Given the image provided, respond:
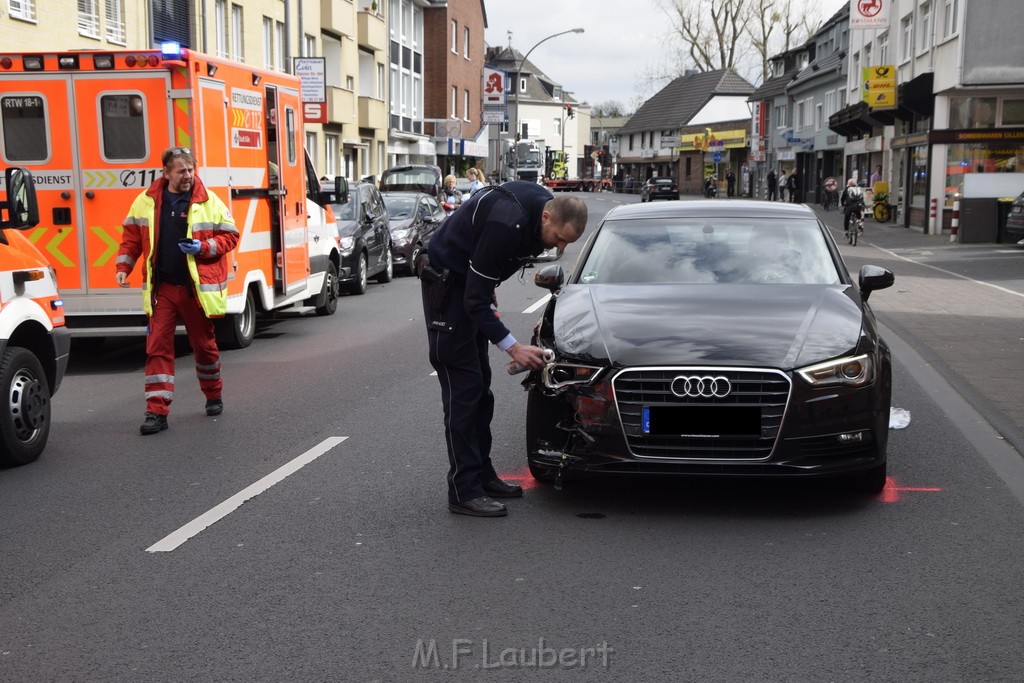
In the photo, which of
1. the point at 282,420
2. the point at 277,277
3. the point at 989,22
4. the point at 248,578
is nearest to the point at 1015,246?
the point at 989,22

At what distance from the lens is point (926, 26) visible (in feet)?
116

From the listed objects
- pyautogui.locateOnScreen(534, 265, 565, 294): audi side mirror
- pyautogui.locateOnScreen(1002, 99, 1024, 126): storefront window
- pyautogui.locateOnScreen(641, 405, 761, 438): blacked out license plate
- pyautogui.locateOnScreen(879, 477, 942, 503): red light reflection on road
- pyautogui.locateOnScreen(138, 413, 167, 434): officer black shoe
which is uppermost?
pyautogui.locateOnScreen(1002, 99, 1024, 126): storefront window

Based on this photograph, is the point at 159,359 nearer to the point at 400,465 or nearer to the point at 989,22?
the point at 400,465

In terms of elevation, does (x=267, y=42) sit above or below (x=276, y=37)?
below

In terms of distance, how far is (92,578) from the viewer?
4.98 metres

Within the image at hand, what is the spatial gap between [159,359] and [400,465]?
2.21 metres

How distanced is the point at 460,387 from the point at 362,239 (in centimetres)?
1367

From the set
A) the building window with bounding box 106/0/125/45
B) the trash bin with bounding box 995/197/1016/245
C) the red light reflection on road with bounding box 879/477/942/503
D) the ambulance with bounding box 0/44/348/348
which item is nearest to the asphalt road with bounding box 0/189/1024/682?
the red light reflection on road with bounding box 879/477/942/503

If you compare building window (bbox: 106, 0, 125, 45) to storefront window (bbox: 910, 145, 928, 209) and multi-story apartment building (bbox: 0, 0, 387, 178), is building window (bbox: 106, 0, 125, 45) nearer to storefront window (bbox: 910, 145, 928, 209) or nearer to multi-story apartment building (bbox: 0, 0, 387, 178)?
multi-story apartment building (bbox: 0, 0, 387, 178)

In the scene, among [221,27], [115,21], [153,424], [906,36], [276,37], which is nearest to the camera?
[153,424]

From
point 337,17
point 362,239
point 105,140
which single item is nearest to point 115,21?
point 362,239

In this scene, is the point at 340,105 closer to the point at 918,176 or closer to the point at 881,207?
the point at 881,207

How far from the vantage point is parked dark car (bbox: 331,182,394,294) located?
18.7 metres

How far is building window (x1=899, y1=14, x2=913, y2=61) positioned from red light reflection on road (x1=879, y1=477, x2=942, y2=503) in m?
33.9
